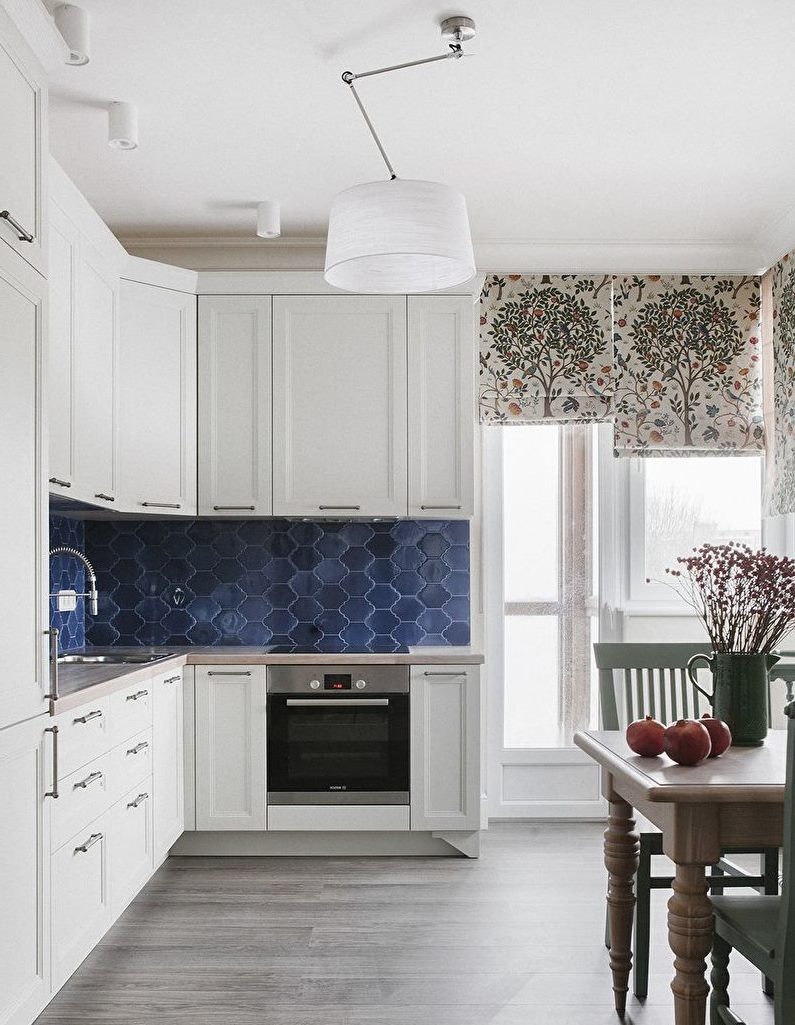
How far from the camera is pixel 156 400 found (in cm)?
418

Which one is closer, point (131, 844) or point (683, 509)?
point (131, 844)

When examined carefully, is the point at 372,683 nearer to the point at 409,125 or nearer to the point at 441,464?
the point at 441,464

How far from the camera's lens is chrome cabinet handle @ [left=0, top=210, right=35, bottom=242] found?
226 centimetres

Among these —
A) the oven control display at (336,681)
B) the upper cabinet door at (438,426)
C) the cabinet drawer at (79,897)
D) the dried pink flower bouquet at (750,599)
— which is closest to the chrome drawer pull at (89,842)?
the cabinet drawer at (79,897)

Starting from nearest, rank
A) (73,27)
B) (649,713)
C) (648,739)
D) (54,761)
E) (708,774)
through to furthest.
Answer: (708,774)
(648,739)
(54,761)
(73,27)
(649,713)

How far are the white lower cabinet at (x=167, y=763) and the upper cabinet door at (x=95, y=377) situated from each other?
2.58ft

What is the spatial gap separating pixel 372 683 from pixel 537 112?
2362mm

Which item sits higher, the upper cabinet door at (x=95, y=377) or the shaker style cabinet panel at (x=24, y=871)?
the upper cabinet door at (x=95, y=377)

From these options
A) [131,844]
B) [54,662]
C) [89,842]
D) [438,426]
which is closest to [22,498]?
[54,662]

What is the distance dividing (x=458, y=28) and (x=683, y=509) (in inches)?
109

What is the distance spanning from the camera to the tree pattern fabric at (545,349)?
15.6 feet

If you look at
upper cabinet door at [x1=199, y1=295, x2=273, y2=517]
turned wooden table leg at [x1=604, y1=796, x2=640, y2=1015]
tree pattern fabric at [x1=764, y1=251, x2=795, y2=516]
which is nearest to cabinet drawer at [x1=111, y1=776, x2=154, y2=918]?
upper cabinet door at [x1=199, y1=295, x2=273, y2=517]

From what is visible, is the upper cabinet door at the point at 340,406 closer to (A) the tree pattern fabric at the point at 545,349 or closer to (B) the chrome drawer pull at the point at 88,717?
(A) the tree pattern fabric at the point at 545,349

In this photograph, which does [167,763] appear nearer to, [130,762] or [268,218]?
[130,762]
